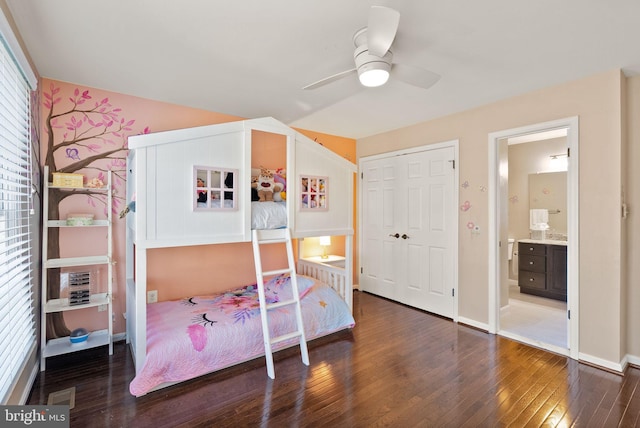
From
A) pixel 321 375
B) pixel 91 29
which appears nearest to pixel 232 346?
pixel 321 375

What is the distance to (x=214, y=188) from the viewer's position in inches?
97.3

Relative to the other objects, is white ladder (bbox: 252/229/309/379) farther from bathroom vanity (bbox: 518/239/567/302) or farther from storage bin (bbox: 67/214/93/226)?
bathroom vanity (bbox: 518/239/567/302)

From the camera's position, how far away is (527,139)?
15.5 ft

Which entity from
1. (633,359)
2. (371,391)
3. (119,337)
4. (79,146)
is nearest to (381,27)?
(371,391)

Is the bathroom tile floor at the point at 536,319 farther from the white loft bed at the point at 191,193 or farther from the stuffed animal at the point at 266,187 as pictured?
the stuffed animal at the point at 266,187

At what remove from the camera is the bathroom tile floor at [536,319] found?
3.12m

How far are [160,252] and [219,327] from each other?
4.09 ft

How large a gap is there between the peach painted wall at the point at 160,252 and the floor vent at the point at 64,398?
799 mm

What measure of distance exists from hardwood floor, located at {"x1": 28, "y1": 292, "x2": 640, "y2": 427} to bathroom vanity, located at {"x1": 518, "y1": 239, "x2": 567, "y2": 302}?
213 centimetres

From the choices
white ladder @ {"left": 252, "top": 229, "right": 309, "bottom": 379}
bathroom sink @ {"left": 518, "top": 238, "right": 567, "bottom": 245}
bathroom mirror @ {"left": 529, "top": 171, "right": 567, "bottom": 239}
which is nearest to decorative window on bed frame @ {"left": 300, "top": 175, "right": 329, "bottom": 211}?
white ladder @ {"left": 252, "top": 229, "right": 309, "bottom": 379}

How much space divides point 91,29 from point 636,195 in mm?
4401

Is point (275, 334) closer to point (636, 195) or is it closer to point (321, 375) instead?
point (321, 375)

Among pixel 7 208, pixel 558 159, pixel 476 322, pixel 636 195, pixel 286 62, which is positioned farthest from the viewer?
pixel 558 159

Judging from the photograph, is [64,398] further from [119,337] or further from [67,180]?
[67,180]
